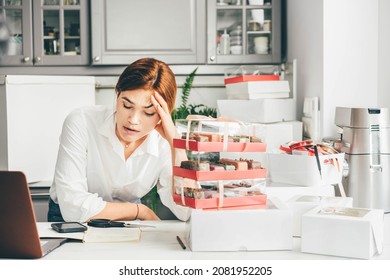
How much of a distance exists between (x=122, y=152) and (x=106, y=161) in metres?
0.07

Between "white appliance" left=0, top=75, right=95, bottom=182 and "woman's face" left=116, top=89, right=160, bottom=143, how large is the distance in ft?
4.87

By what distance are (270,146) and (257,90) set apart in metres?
0.36

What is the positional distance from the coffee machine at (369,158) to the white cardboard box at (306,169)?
0.48 feet

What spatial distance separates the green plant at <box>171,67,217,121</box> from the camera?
3881 millimetres

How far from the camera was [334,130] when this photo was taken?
2930 millimetres

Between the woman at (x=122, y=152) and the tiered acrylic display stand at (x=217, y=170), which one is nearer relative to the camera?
the tiered acrylic display stand at (x=217, y=170)

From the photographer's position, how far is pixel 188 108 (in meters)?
4.02

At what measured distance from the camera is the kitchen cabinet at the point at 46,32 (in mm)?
→ 3822

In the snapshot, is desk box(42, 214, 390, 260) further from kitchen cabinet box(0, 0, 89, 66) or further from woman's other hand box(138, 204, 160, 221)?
kitchen cabinet box(0, 0, 89, 66)

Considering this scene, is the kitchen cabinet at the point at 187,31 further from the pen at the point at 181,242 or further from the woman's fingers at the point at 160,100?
the pen at the point at 181,242

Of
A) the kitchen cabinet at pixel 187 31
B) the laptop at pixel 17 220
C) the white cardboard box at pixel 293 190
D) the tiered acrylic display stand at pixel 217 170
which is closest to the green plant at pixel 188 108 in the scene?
the kitchen cabinet at pixel 187 31

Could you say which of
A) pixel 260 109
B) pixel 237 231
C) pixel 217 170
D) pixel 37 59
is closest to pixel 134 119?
pixel 217 170

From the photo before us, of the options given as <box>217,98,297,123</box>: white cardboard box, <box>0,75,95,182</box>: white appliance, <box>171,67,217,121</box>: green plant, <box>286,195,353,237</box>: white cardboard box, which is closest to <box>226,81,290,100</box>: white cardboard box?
<box>217,98,297,123</box>: white cardboard box

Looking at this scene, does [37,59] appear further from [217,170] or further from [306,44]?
[217,170]
